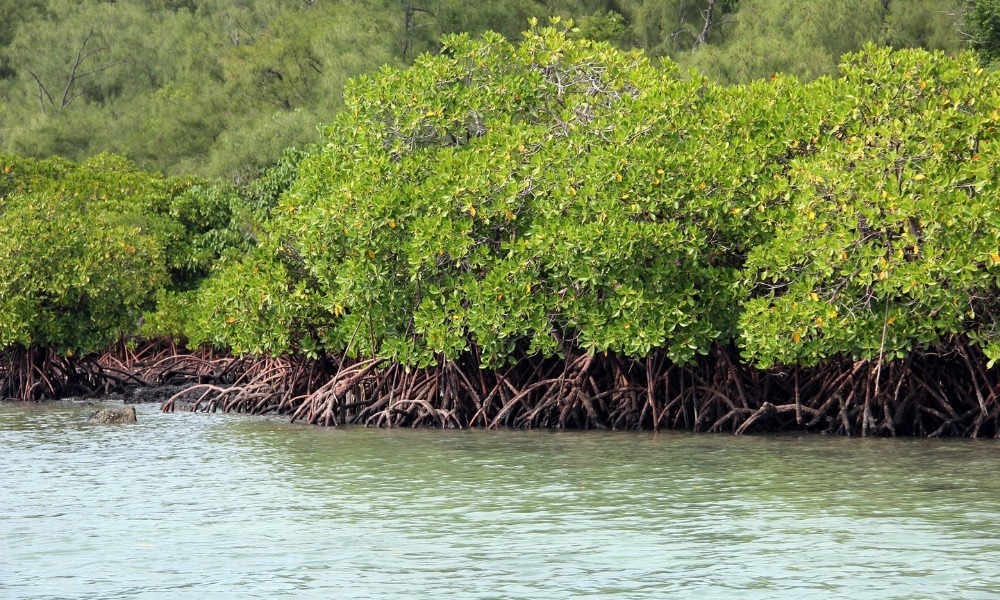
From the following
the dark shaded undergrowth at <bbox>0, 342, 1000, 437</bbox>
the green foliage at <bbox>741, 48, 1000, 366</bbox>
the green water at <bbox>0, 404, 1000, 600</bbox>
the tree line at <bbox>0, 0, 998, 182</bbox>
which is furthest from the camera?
the tree line at <bbox>0, 0, 998, 182</bbox>

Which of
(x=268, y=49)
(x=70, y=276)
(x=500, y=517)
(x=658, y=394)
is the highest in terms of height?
(x=268, y=49)

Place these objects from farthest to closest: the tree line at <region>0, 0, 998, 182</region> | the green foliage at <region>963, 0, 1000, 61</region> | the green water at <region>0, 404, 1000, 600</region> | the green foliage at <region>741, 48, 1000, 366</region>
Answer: the tree line at <region>0, 0, 998, 182</region>, the green foliage at <region>963, 0, 1000, 61</region>, the green foliage at <region>741, 48, 1000, 366</region>, the green water at <region>0, 404, 1000, 600</region>

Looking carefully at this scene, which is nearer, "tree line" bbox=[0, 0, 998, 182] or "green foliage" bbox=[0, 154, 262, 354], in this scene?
"green foliage" bbox=[0, 154, 262, 354]

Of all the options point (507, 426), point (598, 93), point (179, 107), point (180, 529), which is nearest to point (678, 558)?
point (180, 529)

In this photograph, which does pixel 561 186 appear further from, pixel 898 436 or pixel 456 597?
pixel 456 597

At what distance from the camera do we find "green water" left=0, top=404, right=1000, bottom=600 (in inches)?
332

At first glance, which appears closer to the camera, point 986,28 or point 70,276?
point 70,276

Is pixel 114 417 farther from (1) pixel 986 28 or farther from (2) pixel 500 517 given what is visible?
(1) pixel 986 28

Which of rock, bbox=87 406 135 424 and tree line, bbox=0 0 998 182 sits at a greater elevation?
tree line, bbox=0 0 998 182

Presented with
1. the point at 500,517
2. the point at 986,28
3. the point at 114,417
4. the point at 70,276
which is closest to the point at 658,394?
the point at 500,517

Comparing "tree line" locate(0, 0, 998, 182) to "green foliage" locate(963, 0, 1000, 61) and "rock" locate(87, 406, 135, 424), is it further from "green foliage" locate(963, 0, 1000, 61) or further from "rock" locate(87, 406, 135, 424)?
"rock" locate(87, 406, 135, 424)

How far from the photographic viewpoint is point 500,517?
10.6 meters

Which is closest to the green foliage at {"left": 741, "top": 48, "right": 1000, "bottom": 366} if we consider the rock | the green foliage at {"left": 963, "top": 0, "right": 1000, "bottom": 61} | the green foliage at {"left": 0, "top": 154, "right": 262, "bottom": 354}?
the rock

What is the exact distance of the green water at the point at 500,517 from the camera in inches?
332
